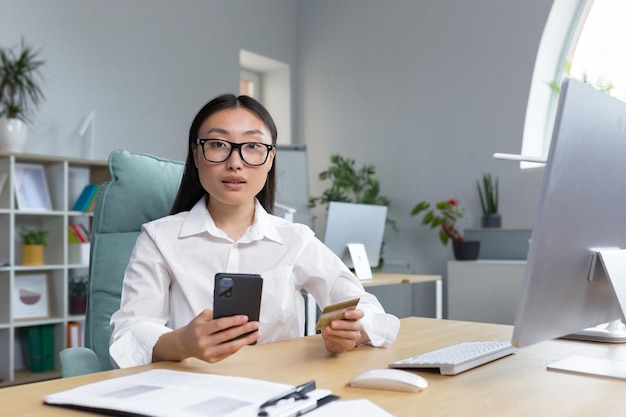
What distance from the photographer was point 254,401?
0.76 meters

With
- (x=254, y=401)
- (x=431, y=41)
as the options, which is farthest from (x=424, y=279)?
(x=254, y=401)

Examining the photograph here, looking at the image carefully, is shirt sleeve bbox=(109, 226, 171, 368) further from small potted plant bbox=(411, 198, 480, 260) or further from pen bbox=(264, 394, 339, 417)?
small potted plant bbox=(411, 198, 480, 260)

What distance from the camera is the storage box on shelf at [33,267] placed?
3.45 meters

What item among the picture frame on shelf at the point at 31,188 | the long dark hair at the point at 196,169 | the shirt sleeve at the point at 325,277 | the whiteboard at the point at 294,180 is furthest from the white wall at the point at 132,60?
the shirt sleeve at the point at 325,277

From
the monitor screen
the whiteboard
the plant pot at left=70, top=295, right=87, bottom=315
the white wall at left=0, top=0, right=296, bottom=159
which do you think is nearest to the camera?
the monitor screen

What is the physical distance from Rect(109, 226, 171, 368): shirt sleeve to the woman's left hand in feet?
0.98

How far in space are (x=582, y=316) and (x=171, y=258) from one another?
0.83m

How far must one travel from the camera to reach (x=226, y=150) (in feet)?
4.48

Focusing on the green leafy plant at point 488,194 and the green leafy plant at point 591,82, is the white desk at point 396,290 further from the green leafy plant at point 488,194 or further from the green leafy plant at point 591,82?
the green leafy plant at point 591,82

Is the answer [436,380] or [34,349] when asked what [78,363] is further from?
[34,349]

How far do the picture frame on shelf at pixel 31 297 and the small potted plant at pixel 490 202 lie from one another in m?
2.88

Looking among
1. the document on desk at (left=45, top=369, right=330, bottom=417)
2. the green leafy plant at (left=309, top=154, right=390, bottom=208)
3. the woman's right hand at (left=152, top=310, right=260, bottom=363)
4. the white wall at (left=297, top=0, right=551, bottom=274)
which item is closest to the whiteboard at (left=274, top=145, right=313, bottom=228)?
the green leafy plant at (left=309, top=154, right=390, bottom=208)

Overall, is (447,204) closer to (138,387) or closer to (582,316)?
(582,316)

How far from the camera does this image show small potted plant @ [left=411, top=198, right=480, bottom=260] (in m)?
4.16
